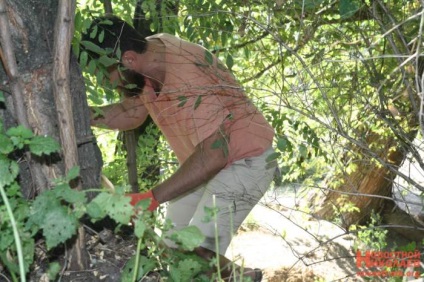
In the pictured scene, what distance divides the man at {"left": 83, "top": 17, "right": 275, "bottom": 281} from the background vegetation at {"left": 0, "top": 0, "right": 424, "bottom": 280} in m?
0.12

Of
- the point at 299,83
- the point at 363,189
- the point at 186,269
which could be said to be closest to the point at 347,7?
the point at 299,83

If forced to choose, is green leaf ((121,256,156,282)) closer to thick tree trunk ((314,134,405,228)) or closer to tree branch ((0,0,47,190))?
tree branch ((0,0,47,190))

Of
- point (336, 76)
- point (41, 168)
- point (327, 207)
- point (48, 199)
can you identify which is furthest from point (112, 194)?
point (327, 207)

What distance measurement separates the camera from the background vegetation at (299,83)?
198cm

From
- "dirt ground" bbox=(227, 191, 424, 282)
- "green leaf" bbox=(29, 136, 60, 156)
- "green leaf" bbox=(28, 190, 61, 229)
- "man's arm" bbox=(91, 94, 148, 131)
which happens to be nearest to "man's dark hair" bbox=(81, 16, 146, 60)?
"man's arm" bbox=(91, 94, 148, 131)

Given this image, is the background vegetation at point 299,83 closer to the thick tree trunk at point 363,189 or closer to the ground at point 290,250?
the thick tree trunk at point 363,189

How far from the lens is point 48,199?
5.78 ft

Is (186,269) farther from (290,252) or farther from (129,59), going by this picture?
(290,252)

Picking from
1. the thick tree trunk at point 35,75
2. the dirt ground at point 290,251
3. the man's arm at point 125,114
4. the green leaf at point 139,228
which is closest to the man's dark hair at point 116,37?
the man's arm at point 125,114

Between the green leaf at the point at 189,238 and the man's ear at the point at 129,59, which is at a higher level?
the man's ear at the point at 129,59

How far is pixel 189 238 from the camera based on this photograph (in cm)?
184

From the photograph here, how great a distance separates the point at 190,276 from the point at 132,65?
124 cm

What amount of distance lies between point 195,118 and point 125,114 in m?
0.52

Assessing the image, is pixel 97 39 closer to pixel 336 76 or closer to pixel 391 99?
pixel 336 76
